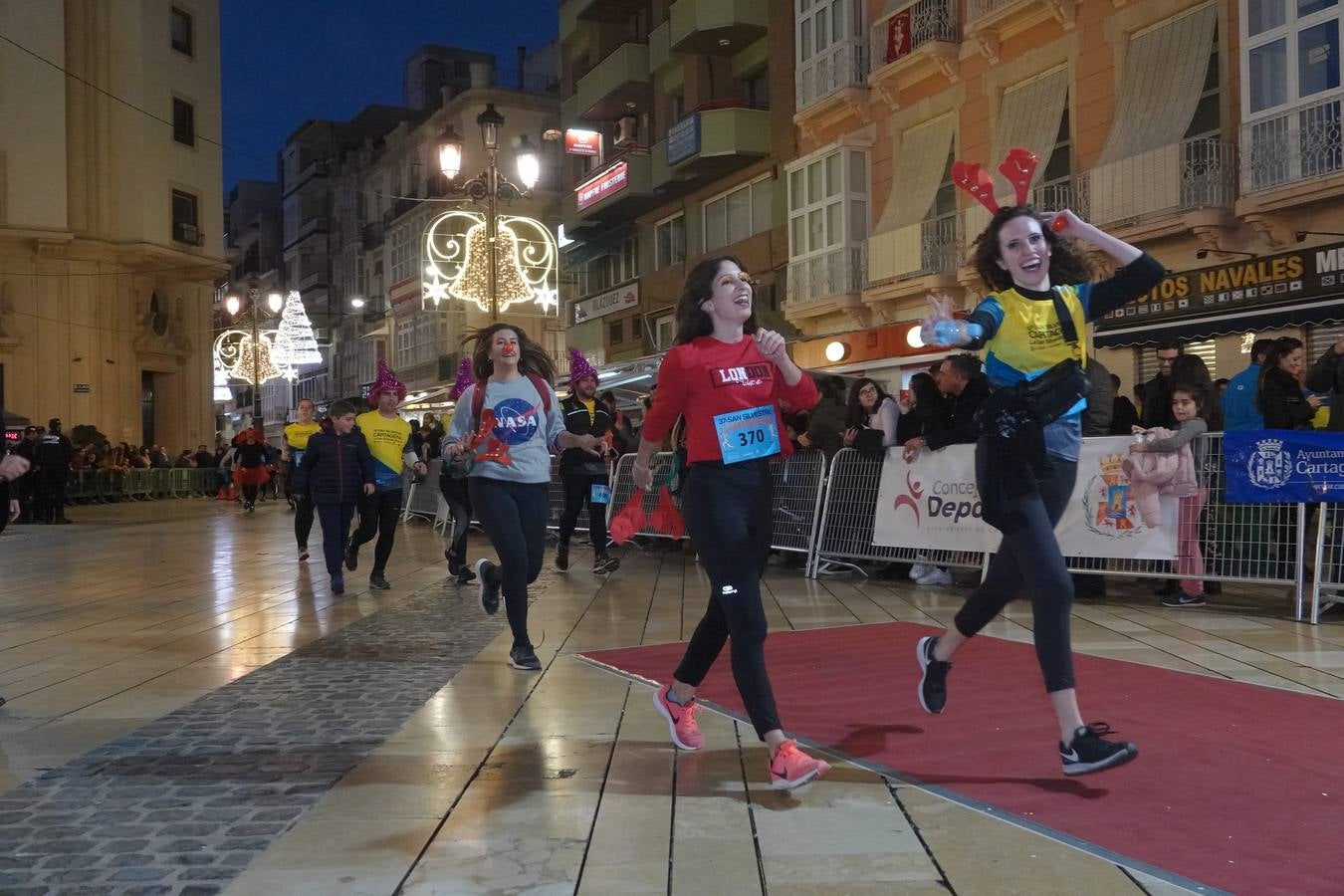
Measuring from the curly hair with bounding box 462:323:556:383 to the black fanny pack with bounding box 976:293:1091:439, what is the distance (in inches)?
132

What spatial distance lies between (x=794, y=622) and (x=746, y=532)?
4.12 meters

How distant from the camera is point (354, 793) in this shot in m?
4.15

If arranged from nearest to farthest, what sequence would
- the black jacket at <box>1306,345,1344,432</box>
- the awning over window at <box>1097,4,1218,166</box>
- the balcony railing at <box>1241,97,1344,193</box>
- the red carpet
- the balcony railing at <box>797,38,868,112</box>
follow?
1. the red carpet
2. the black jacket at <box>1306,345,1344,432</box>
3. the balcony railing at <box>1241,97,1344,193</box>
4. the awning over window at <box>1097,4,1218,166</box>
5. the balcony railing at <box>797,38,868,112</box>

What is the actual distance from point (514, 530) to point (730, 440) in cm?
275

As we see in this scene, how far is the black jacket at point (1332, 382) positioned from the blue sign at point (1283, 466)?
566 millimetres

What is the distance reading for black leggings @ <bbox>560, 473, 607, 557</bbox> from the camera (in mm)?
12055

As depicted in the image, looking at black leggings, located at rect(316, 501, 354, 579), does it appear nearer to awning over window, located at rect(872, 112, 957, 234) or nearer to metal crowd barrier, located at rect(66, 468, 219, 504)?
awning over window, located at rect(872, 112, 957, 234)

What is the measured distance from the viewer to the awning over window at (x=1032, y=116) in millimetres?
20078

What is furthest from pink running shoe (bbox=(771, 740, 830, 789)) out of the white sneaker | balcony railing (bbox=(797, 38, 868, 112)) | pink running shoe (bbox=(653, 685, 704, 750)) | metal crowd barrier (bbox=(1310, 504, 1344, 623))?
balcony railing (bbox=(797, 38, 868, 112))

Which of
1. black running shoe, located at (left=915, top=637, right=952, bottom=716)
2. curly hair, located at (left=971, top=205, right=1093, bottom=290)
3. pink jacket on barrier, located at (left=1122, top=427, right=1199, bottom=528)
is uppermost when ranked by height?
curly hair, located at (left=971, top=205, right=1093, bottom=290)

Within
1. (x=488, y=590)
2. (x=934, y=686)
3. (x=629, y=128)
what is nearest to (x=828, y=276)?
(x=629, y=128)

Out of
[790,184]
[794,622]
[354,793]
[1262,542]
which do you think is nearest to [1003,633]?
[794,622]

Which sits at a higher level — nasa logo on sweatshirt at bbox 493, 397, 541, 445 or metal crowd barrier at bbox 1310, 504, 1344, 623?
nasa logo on sweatshirt at bbox 493, 397, 541, 445

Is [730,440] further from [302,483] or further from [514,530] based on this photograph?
[302,483]
